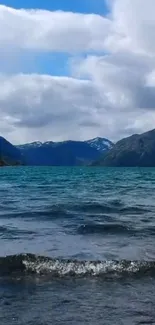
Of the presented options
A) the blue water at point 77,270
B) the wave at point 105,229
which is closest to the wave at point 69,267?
the blue water at point 77,270

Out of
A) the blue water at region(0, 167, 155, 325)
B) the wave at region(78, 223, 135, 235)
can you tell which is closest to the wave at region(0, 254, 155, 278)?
the blue water at region(0, 167, 155, 325)

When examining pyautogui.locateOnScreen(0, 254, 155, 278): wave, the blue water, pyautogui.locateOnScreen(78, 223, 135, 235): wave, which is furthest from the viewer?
pyautogui.locateOnScreen(78, 223, 135, 235): wave

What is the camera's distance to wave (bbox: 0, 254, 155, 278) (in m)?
13.8

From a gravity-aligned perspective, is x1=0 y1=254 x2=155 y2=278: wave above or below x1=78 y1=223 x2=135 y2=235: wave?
below

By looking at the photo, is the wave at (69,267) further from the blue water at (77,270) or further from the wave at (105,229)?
the wave at (105,229)

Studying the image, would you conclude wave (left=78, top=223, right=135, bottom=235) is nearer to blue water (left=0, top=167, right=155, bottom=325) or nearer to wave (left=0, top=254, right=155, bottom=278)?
blue water (left=0, top=167, right=155, bottom=325)

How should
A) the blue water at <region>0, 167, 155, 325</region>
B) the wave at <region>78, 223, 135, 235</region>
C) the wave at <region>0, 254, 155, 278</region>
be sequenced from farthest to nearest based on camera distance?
the wave at <region>78, 223, 135, 235</region>
the wave at <region>0, 254, 155, 278</region>
the blue water at <region>0, 167, 155, 325</region>

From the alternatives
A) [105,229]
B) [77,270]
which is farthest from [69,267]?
[105,229]

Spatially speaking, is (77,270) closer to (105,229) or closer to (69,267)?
(69,267)

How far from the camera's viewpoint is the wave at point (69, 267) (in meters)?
13.8

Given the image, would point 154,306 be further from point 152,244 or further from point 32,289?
point 152,244

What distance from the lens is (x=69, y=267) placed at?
14.1 metres

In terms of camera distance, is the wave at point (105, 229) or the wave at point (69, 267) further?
the wave at point (105, 229)

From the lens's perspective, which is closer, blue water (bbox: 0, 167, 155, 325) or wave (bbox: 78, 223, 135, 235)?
blue water (bbox: 0, 167, 155, 325)
